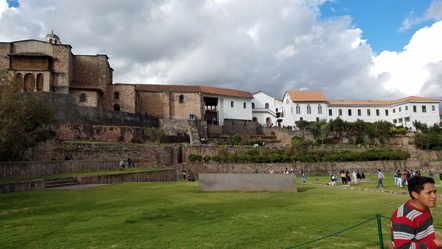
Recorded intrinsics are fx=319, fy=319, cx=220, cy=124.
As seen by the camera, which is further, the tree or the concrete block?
the tree

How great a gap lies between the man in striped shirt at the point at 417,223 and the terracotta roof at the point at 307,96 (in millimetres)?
61631

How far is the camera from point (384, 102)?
6975cm

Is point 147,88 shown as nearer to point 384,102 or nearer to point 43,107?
point 43,107

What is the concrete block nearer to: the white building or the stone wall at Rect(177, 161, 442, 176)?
the stone wall at Rect(177, 161, 442, 176)

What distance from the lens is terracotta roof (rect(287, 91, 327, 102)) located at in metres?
64.4

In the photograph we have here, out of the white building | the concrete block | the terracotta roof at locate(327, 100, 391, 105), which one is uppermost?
the terracotta roof at locate(327, 100, 391, 105)

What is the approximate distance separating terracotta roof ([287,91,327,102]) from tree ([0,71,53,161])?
50290 millimetres

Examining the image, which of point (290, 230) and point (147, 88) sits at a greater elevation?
point (147, 88)

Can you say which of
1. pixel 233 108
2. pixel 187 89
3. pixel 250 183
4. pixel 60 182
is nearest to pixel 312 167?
pixel 250 183

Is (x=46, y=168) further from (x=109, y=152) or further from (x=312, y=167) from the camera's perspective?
(x=312, y=167)

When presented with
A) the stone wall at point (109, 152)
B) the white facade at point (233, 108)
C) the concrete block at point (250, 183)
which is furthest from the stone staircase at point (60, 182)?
the white facade at point (233, 108)

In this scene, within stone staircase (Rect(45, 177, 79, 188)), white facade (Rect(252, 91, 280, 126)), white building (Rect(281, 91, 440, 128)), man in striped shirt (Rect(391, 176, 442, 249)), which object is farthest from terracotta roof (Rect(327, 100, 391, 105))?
man in striped shirt (Rect(391, 176, 442, 249))

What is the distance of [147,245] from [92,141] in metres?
31.5

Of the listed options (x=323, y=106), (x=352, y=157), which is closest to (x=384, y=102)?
(x=323, y=106)
